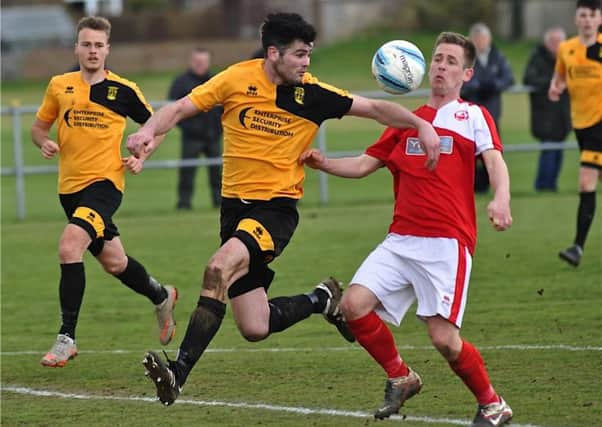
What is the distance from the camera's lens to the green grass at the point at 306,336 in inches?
303

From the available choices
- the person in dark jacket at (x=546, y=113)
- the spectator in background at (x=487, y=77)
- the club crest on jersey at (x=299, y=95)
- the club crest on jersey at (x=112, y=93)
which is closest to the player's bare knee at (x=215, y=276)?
the club crest on jersey at (x=299, y=95)

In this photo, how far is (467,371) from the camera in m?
6.91

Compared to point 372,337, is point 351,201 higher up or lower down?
lower down

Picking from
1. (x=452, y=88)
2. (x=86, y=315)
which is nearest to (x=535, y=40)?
(x=86, y=315)

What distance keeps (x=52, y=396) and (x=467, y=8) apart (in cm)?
4179

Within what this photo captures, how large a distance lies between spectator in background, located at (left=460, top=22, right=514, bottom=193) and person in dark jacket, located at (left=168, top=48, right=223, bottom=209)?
3.34 metres

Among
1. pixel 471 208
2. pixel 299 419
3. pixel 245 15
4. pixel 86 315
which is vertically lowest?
pixel 245 15

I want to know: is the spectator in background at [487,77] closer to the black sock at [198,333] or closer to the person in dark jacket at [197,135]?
the person in dark jacket at [197,135]

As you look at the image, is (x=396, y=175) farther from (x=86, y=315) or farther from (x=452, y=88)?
(x=86, y=315)

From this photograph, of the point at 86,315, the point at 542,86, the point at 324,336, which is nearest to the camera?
the point at 324,336

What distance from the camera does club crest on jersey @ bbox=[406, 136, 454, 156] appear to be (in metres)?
7.14

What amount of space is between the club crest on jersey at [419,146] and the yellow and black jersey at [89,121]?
2.87 meters

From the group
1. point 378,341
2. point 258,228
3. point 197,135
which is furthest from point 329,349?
point 197,135

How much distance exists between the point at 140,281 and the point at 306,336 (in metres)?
1.25
